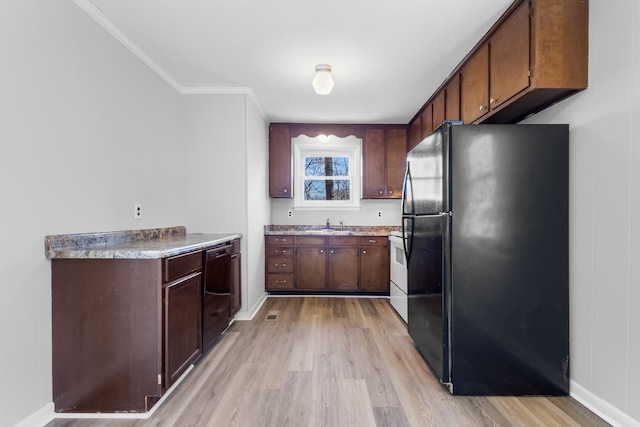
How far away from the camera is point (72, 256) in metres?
1.71

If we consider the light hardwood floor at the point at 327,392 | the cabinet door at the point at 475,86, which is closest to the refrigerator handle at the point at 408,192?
the cabinet door at the point at 475,86

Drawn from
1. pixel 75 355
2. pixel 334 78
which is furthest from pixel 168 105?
pixel 75 355

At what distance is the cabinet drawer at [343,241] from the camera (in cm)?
434

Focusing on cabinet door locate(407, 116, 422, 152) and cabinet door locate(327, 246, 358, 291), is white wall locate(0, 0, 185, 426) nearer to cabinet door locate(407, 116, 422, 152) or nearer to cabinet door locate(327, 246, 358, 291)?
cabinet door locate(327, 246, 358, 291)

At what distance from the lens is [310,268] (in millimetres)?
4336

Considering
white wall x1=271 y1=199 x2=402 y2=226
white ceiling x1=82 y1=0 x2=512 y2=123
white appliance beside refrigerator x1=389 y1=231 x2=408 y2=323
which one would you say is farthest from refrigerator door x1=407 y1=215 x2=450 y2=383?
white wall x1=271 y1=199 x2=402 y2=226

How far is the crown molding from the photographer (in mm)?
1982

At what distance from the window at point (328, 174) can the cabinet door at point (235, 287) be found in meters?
1.79

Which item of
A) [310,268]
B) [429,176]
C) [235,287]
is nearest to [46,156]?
[235,287]

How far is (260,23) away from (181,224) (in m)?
2.05

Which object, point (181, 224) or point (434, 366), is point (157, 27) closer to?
point (181, 224)

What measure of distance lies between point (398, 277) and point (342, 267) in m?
0.93

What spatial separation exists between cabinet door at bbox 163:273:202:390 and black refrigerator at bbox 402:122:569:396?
1656 mm

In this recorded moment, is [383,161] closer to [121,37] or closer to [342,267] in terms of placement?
[342,267]
